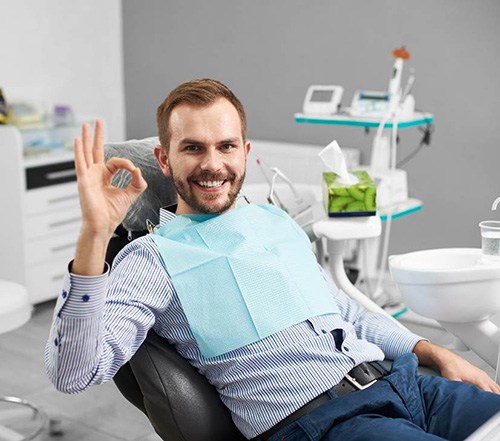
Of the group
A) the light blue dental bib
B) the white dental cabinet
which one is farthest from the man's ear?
the white dental cabinet

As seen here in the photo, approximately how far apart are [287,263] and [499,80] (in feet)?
6.78

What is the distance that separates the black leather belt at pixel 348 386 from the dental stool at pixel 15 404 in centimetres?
107

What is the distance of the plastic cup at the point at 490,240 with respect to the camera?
1757mm

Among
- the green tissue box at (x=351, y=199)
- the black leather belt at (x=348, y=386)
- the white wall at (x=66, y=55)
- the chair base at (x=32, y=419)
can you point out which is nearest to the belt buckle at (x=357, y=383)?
the black leather belt at (x=348, y=386)

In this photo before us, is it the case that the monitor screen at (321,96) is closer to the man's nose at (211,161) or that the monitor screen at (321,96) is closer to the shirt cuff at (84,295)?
the man's nose at (211,161)

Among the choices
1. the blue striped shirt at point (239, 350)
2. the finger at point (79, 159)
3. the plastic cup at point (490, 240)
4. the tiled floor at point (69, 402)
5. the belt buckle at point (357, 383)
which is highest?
the finger at point (79, 159)

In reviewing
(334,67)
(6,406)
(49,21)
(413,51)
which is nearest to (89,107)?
(49,21)

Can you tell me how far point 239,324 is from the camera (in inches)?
61.8

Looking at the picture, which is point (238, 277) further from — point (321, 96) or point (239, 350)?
point (321, 96)

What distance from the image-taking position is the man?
1.40m

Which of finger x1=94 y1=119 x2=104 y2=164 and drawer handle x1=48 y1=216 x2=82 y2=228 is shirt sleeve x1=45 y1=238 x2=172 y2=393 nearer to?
finger x1=94 y1=119 x2=104 y2=164

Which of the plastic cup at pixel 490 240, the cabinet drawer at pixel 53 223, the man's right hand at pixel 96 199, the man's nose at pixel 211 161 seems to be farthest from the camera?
the cabinet drawer at pixel 53 223

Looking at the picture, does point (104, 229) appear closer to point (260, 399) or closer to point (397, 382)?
point (260, 399)

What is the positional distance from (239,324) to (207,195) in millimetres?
279
